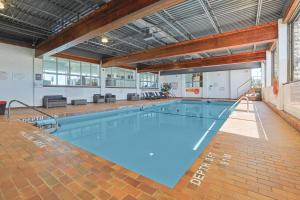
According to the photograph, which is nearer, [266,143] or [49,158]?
[49,158]

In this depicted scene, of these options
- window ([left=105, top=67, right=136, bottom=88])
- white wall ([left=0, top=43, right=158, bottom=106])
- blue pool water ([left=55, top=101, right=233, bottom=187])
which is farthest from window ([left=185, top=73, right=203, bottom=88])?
white wall ([left=0, top=43, right=158, bottom=106])

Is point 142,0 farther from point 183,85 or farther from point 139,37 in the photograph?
point 183,85

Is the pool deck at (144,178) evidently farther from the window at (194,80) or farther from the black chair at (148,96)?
the window at (194,80)

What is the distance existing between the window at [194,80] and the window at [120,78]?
7.06 meters

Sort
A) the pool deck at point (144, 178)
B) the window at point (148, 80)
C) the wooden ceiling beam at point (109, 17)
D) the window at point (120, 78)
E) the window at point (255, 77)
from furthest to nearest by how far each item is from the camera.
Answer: the window at point (148, 80) → the window at point (255, 77) → the window at point (120, 78) → the wooden ceiling beam at point (109, 17) → the pool deck at point (144, 178)

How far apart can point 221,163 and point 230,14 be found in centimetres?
446

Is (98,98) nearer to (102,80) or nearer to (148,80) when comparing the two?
(102,80)

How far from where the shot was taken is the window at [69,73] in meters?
8.06

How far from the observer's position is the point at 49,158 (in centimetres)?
204

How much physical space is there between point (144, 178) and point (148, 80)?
47.4 ft

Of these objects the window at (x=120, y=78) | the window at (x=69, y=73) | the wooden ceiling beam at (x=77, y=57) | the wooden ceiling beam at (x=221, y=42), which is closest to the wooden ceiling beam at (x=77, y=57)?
the wooden ceiling beam at (x=77, y=57)

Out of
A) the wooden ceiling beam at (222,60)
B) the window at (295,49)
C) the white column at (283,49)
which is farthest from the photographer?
the wooden ceiling beam at (222,60)

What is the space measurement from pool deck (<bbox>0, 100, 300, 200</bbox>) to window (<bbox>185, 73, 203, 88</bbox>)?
14603mm

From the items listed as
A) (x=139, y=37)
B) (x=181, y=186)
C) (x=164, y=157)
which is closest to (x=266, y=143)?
(x=164, y=157)
